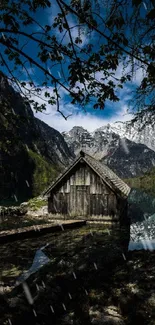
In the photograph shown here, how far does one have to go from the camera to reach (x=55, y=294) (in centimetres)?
724

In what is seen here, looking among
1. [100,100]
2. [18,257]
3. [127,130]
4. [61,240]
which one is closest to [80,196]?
[61,240]

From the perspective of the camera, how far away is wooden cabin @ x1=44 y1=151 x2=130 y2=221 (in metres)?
22.3

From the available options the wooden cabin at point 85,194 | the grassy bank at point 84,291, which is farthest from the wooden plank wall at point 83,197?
the grassy bank at point 84,291

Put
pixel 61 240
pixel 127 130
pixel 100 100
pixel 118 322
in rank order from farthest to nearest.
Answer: pixel 61 240
pixel 127 130
pixel 100 100
pixel 118 322

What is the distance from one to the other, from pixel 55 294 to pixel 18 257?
513 centimetres

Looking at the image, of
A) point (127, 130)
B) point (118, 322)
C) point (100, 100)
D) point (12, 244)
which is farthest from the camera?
point (12, 244)

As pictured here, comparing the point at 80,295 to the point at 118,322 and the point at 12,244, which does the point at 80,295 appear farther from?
the point at 12,244

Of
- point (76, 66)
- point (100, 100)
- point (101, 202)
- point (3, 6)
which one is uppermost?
point (3, 6)

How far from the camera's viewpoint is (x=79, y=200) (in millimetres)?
23438

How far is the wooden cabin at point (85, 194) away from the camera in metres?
22.3

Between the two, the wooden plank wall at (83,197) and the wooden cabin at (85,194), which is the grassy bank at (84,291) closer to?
the wooden cabin at (85,194)

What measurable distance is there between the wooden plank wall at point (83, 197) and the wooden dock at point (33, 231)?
1.62 meters

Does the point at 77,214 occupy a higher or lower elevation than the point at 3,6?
lower

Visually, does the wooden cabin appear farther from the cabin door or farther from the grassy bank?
the grassy bank
